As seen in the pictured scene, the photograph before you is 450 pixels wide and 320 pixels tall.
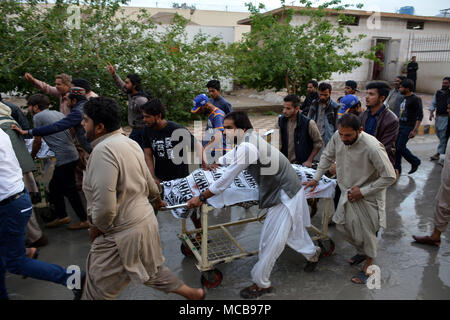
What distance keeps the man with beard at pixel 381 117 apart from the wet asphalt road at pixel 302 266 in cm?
125

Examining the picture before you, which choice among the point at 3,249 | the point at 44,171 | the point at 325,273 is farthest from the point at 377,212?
the point at 44,171

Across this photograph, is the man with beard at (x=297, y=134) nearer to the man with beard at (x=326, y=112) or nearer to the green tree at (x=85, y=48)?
the man with beard at (x=326, y=112)

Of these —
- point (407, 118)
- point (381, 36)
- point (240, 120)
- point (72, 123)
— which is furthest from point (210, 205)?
point (381, 36)

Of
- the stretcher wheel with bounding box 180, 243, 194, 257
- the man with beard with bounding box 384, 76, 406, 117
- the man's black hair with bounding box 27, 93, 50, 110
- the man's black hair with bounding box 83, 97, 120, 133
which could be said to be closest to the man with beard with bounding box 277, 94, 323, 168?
the stretcher wheel with bounding box 180, 243, 194, 257

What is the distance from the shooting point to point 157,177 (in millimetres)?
4270

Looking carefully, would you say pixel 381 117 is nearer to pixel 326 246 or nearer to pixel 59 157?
pixel 326 246

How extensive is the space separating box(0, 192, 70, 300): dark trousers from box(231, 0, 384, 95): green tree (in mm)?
9352

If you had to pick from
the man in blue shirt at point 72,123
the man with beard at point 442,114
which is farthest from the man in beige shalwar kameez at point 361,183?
the man with beard at point 442,114

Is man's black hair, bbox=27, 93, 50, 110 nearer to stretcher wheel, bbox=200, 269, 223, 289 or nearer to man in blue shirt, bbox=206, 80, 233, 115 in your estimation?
man in blue shirt, bbox=206, 80, 233, 115

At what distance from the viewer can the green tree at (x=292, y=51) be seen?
11.7 meters

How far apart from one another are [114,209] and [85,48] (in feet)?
A: 19.6

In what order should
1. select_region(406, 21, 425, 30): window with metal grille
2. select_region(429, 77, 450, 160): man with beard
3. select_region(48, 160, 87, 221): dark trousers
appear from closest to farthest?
select_region(48, 160, 87, 221): dark trousers → select_region(429, 77, 450, 160): man with beard → select_region(406, 21, 425, 30): window with metal grille

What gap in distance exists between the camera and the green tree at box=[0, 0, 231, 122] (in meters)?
6.62
